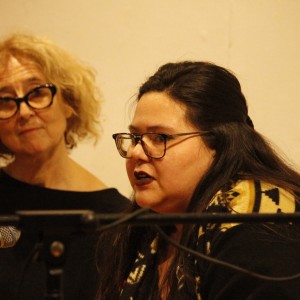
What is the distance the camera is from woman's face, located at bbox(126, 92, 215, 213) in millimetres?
1155

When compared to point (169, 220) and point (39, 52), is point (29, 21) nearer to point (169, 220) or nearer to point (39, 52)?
point (39, 52)

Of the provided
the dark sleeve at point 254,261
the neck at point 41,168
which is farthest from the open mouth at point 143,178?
the neck at point 41,168

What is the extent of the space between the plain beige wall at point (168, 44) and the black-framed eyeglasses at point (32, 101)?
0.36 m

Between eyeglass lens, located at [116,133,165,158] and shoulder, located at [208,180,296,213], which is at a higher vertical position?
eyeglass lens, located at [116,133,165,158]

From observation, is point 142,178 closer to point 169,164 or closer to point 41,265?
point 169,164

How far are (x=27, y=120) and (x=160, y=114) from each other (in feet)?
2.06

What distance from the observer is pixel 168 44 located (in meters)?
1.95

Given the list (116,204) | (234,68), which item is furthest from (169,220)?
(234,68)

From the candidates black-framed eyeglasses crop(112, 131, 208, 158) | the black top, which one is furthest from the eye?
the black top

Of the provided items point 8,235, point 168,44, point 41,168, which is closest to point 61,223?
point 8,235

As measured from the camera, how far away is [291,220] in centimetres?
64

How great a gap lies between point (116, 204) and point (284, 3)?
A: 0.97m

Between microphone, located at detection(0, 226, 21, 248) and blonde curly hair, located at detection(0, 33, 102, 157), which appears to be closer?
microphone, located at detection(0, 226, 21, 248)

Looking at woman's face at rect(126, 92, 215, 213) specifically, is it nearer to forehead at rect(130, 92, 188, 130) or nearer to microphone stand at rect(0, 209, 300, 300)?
forehead at rect(130, 92, 188, 130)
